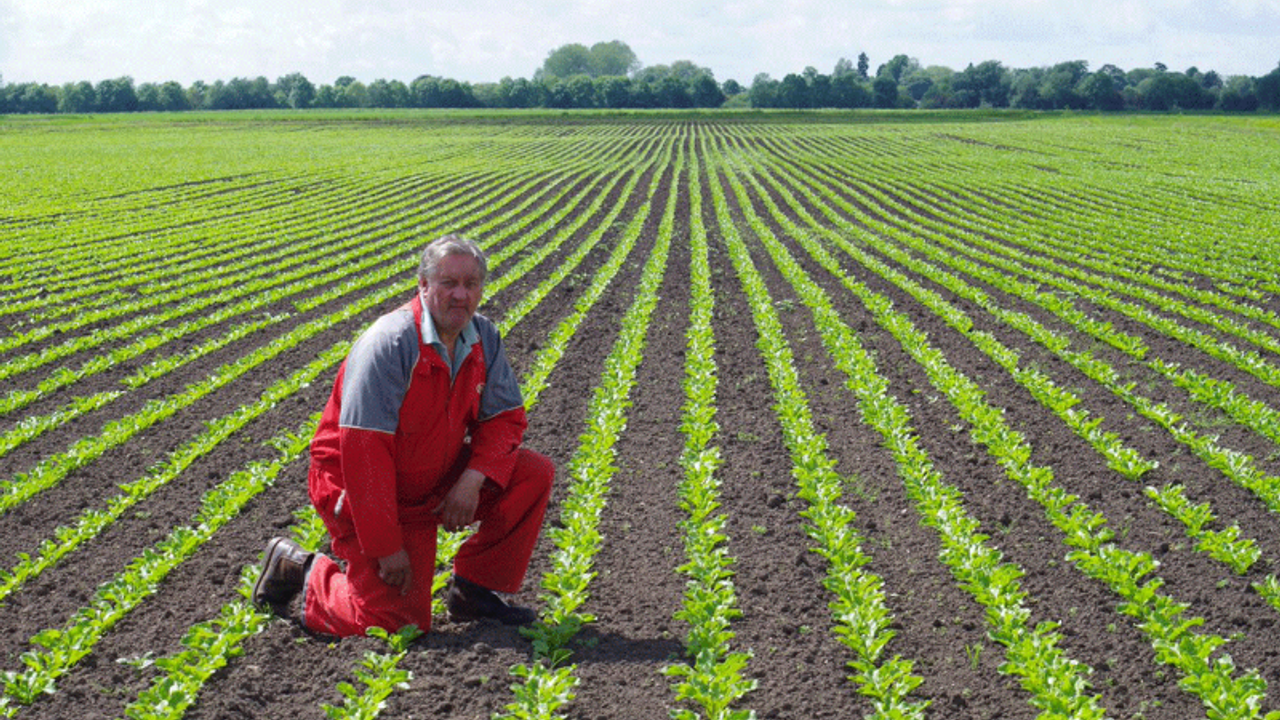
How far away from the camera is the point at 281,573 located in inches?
193

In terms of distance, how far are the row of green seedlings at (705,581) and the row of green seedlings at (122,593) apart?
251 centimetres

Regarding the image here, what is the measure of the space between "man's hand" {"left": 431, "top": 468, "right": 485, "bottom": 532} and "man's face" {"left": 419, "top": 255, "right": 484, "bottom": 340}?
0.65 m

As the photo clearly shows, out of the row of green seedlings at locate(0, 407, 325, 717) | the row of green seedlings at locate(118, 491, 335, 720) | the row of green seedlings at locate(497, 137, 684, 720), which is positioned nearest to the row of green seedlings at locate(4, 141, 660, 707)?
the row of green seedlings at locate(0, 407, 325, 717)

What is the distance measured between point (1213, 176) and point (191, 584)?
3429 centimetres

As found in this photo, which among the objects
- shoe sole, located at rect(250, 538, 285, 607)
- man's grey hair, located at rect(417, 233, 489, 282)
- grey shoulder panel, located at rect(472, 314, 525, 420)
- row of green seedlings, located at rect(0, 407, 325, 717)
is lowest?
row of green seedlings, located at rect(0, 407, 325, 717)

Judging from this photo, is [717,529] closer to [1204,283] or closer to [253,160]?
[1204,283]

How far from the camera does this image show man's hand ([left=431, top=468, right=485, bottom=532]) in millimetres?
4500

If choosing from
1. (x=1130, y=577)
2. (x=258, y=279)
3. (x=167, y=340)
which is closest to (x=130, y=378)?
(x=167, y=340)

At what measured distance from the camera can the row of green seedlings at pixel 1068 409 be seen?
18.4 feet

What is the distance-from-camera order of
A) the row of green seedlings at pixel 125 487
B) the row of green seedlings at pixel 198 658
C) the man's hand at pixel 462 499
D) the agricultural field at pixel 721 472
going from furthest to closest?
the row of green seedlings at pixel 125 487 < the man's hand at pixel 462 499 < the agricultural field at pixel 721 472 < the row of green seedlings at pixel 198 658

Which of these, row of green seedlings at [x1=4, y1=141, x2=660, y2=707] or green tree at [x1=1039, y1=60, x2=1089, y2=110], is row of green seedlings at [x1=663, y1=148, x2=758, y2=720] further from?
green tree at [x1=1039, y1=60, x2=1089, y2=110]

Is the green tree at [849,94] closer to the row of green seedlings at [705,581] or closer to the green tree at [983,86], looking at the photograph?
the green tree at [983,86]

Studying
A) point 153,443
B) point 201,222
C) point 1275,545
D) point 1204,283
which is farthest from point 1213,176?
point 153,443

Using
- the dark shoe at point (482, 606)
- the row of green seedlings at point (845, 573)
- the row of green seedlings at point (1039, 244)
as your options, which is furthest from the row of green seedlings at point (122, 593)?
the row of green seedlings at point (1039, 244)
